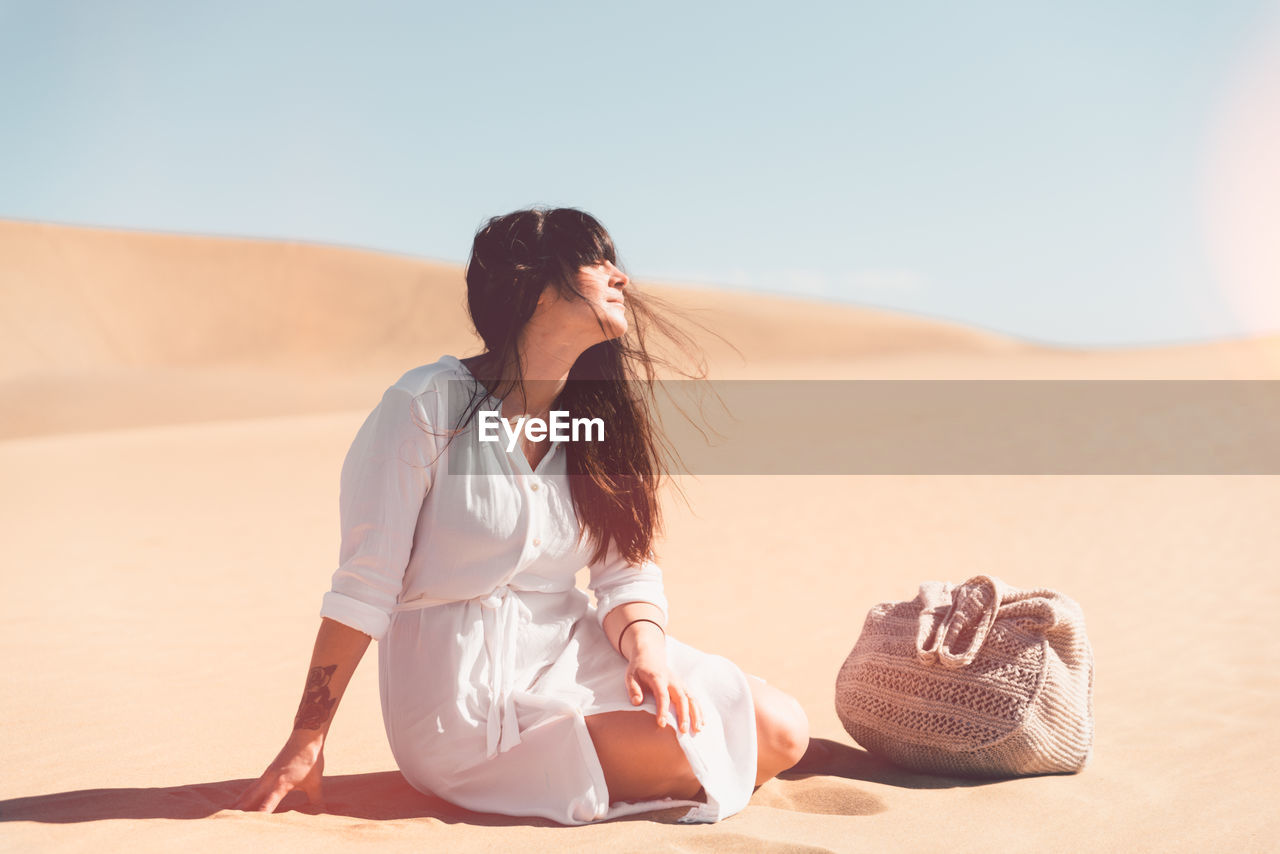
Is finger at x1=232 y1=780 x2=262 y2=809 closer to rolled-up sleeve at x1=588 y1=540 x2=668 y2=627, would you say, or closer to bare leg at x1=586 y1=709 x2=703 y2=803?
bare leg at x1=586 y1=709 x2=703 y2=803

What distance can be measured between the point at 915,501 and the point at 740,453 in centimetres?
533

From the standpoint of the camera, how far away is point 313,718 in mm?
2896

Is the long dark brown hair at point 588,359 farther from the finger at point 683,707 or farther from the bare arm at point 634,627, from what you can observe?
the finger at point 683,707

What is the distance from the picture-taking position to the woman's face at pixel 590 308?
3.06 metres

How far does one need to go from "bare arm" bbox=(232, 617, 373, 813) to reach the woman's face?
0.98m

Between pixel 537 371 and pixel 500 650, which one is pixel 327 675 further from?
pixel 537 371

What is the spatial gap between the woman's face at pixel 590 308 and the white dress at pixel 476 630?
0.99 feet

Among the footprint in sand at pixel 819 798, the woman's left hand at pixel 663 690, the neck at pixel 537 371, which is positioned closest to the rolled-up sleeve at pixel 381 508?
the neck at pixel 537 371

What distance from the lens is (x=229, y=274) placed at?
217ft

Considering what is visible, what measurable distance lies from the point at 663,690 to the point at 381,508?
2.88ft

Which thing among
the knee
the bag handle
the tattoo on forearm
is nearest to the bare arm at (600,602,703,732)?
the knee

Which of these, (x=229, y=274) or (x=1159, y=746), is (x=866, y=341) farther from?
(x=1159, y=746)

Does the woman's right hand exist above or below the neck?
below

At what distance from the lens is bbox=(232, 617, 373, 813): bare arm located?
9.52ft
